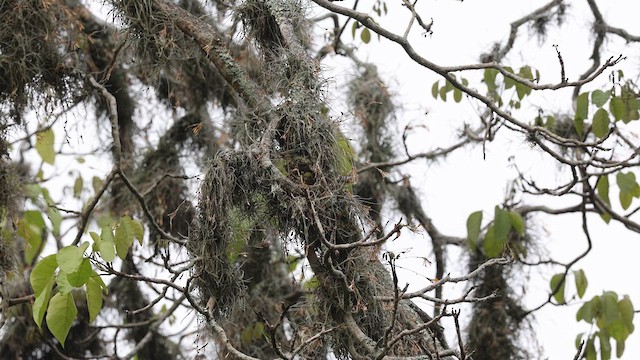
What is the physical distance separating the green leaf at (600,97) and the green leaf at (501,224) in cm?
A: 64

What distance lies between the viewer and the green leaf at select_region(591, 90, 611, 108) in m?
3.20

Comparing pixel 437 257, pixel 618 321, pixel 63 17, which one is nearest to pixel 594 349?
pixel 618 321

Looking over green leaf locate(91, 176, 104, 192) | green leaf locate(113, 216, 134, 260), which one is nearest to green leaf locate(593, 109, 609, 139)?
green leaf locate(113, 216, 134, 260)

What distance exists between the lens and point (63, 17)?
3.00 m

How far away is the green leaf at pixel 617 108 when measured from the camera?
128 inches

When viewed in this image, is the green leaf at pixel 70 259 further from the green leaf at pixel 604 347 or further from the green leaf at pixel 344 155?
the green leaf at pixel 604 347

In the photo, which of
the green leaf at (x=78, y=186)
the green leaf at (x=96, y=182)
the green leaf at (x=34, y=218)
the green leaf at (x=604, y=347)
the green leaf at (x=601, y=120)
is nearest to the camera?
the green leaf at (x=601, y=120)

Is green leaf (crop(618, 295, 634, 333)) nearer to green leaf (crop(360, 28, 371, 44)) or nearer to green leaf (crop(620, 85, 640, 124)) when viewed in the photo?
green leaf (crop(620, 85, 640, 124))

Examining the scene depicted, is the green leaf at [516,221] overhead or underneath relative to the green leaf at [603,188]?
underneath

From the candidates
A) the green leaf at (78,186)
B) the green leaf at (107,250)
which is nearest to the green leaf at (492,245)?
the green leaf at (107,250)

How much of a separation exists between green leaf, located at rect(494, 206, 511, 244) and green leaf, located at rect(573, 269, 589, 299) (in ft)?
1.01

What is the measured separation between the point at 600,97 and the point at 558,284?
2.83ft

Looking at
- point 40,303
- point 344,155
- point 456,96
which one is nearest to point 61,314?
point 40,303

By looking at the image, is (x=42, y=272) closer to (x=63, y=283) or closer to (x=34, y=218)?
(x=63, y=283)
